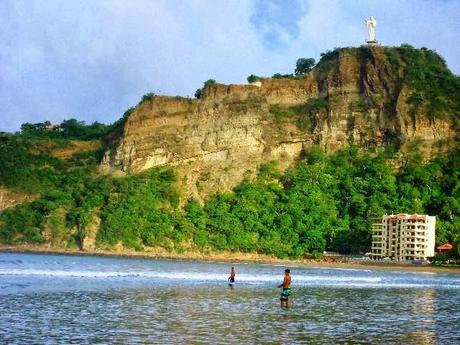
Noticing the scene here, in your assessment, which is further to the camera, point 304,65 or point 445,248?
point 304,65

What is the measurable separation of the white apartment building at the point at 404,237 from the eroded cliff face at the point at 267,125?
21548mm

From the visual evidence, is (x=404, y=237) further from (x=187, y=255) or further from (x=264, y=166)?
(x=187, y=255)

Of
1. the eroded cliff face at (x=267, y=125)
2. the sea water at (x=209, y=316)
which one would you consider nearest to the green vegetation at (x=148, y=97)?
the eroded cliff face at (x=267, y=125)

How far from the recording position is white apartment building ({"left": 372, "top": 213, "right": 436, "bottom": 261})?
94.8 meters

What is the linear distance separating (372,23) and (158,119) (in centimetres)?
4029

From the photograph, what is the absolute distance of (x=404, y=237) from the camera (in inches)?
3743

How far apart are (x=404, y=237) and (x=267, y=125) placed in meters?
32.8

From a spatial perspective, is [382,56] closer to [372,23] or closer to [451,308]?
[372,23]

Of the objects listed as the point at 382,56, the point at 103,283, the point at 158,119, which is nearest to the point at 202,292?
the point at 103,283

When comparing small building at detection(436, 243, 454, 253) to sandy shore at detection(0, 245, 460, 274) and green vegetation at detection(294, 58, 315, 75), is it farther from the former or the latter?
green vegetation at detection(294, 58, 315, 75)

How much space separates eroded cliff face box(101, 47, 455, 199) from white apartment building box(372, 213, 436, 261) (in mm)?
21548

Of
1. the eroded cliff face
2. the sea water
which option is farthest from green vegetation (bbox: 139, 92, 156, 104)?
the sea water

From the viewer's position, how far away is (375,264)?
295ft

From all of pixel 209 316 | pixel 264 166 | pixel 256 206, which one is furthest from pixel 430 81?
pixel 209 316
